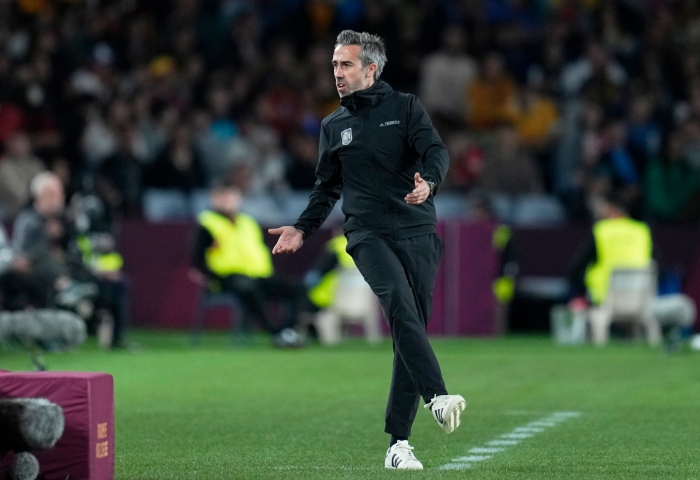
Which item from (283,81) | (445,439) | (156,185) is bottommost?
(445,439)

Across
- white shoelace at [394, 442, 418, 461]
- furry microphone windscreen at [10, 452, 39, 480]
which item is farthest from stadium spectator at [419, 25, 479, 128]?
furry microphone windscreen at [10, 452, 39, 480]

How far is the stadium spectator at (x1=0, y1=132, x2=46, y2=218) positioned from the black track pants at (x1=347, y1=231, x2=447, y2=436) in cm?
1358

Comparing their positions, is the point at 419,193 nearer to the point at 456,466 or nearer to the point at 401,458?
the point at 401,458

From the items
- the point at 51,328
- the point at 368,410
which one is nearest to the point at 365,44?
the point at 368,410

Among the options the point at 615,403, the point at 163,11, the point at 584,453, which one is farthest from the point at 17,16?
the point at 584,453

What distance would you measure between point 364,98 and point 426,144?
0.40 m

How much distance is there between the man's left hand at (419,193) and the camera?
7379mm

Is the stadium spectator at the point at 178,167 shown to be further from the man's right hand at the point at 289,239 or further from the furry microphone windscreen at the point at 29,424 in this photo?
the furry microphone windscreen at the point at 29,424

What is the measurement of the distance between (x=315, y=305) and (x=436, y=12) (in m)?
6.60

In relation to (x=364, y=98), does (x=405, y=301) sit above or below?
below

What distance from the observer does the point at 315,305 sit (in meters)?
19.0

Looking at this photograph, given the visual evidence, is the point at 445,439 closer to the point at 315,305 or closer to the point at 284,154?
the point at 315,305

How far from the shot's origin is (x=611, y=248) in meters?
18.7

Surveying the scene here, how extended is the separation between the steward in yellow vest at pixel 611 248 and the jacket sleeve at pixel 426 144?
35.8ft
